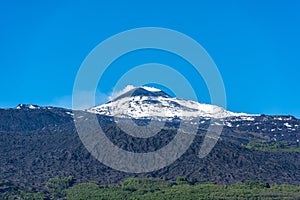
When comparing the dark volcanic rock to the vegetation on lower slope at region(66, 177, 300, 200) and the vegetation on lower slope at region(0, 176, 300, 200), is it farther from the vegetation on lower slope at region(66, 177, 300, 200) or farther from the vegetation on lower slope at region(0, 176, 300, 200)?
the vegetation on lower slope at region(66, 177, 300, 200)

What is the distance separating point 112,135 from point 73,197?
50.3 metres

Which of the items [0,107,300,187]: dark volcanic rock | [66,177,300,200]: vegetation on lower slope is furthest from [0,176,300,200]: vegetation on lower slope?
[0,107,300,187]: dark volcanic rock

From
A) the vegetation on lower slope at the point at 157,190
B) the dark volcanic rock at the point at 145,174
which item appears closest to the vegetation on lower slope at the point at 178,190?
the vegetation on lower slope at the point at 157,190

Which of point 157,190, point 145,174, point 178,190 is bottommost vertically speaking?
point 178,190

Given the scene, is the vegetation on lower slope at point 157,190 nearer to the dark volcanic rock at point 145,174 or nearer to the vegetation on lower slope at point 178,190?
the vegetation on lower slope at point 178,190

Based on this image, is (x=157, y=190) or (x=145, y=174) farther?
(x=145, y=174)

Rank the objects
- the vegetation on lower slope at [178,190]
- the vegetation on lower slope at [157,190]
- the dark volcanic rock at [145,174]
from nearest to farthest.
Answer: the vegetation on lower slope at [157,190]
the vegetation on lower slope at [178,190]
the dark volcanic rock at [145,174]

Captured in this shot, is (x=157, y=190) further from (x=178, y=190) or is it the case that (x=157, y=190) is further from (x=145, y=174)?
(x=145, y=174)

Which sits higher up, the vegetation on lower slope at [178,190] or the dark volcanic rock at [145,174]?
the dark volcanic rock at [145,174]

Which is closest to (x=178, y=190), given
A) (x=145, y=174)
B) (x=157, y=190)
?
(x=157, y=190)

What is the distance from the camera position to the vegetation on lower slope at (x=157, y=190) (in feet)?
486

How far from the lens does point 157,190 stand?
156m

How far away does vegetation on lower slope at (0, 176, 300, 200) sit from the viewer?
148000 mm

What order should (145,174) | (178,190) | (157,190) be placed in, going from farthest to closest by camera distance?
(145,174), (157,190), (178,190)
